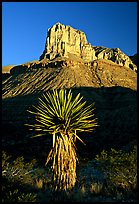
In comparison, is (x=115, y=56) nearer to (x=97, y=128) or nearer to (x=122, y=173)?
(x=97, y=128)

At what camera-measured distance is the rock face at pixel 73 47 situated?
117125mm

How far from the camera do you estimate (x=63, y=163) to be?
11141 millimetres

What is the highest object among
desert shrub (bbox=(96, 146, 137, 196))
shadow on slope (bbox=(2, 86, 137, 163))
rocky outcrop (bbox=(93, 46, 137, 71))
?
rocky outcrop (bbox=(93, 46, 137, 71))

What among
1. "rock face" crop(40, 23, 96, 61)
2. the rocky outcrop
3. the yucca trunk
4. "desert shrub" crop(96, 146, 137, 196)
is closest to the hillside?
"rock face" crop(40, 23, 96, 61)

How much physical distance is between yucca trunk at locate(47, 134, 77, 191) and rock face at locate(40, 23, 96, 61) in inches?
3971

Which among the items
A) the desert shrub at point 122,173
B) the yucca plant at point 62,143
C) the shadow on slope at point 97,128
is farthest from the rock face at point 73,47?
the yucca plant at point 62,143

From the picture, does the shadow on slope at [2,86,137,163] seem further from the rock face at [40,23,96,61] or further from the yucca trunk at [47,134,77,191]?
the rock face at [40,23,96,61]

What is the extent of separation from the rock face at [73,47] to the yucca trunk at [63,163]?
102m

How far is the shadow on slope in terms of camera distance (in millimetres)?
31188

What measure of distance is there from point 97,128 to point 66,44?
8248cm

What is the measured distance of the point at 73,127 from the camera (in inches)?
462

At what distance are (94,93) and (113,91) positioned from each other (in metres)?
6.16

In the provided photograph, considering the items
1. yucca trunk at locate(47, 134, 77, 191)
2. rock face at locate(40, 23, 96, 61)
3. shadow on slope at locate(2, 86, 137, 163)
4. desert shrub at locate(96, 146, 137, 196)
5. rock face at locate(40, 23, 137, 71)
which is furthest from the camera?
rock face at locate(40, 23, 137, 71)

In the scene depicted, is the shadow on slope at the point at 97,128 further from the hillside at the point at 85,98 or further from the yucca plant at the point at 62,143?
the yucca plant at the point at 62,143
